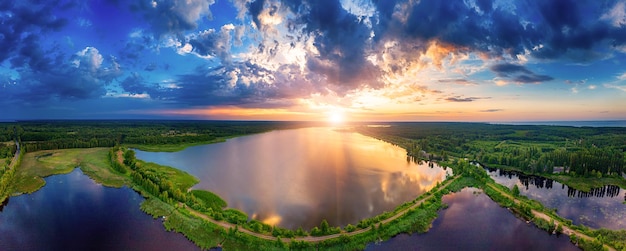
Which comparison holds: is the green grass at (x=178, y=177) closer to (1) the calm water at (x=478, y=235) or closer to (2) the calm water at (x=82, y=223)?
(2) the calm water at (x=82, y=223)

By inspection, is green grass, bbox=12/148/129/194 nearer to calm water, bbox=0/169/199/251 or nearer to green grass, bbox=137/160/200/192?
calm water, bbox=0/169/199/251

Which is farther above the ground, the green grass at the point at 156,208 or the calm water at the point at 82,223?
the green grass at the point at 156,208

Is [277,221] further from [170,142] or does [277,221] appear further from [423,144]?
[170,142]

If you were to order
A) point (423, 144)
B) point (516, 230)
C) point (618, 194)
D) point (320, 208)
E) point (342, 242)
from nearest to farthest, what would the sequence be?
point (342, 242)
point (516, 230)
point (320, 208)
point (618, 194)
point (423, 144)

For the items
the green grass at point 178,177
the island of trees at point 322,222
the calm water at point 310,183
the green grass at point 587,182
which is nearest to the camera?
the island of trees at point 322,222

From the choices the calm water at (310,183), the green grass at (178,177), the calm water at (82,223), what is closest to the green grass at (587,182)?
the calm water at (310,183)

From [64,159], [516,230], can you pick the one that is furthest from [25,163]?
[516,230]

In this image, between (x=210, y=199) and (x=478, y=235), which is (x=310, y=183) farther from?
(x=478, y=235)
